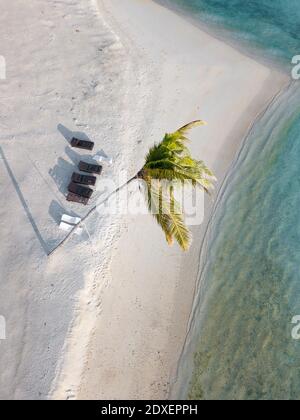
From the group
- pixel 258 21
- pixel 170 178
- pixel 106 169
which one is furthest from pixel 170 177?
pixel 258 21

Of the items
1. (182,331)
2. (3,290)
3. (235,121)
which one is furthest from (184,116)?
(3,290)

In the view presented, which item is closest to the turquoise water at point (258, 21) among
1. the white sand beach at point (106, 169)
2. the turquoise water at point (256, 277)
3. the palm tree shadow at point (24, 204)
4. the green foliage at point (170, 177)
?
the white sand beach at point (106, 169)

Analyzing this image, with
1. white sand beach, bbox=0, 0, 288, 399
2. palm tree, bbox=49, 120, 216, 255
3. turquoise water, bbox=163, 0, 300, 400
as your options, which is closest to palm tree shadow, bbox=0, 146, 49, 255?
white sand beach, bbox=0, 0, 288, 399

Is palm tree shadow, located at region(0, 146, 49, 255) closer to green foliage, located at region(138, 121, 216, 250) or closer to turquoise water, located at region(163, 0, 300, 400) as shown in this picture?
green foliage, located at region(138, 121, 216, 250)

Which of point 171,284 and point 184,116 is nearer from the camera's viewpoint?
point 171,284

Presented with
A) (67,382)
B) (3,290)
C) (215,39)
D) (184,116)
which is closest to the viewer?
(67,382)

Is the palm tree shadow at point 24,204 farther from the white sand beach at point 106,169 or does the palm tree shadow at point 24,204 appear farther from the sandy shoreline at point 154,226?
the sandy shoreline at point 154,226

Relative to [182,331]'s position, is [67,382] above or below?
below
